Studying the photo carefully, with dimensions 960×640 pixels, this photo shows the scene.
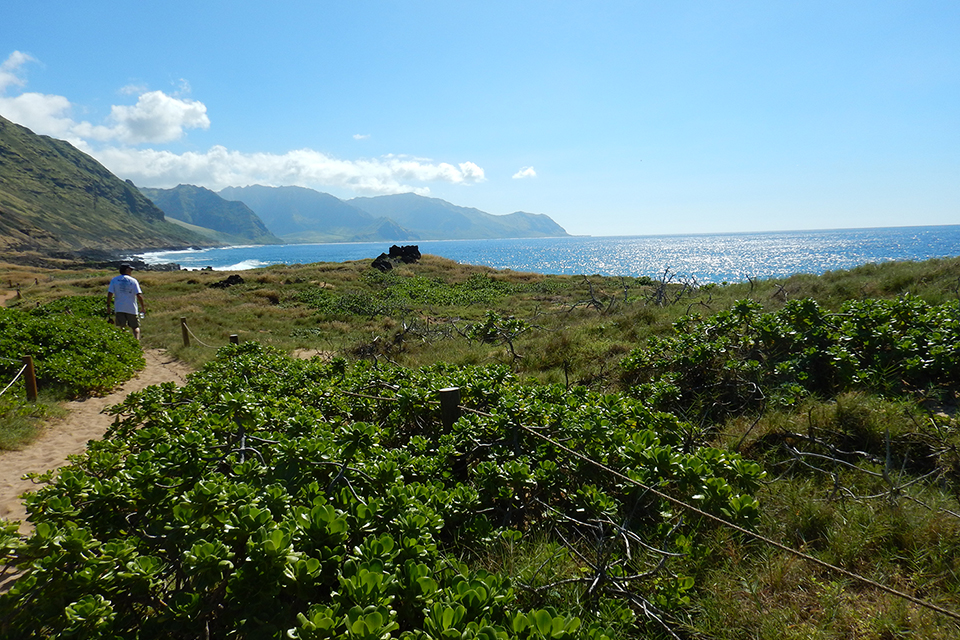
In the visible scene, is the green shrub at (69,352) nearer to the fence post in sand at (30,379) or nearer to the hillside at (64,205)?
the fence post in sand at (30,379)

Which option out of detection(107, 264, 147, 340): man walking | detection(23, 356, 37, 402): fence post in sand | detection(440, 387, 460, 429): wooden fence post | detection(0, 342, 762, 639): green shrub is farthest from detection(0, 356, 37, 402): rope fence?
detection(440, 387, 460, 429): wooden fence post

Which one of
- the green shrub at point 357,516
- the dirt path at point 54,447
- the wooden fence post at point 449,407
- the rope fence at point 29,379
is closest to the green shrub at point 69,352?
the dirt path at point 54,447

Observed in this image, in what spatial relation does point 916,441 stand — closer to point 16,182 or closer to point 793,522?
point 793,522

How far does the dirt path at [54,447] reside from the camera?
459 centimetres

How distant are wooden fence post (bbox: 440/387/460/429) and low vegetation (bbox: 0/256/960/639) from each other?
0.04 m

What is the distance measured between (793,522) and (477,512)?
7.21 ft

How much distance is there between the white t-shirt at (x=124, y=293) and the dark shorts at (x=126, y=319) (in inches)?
4.4

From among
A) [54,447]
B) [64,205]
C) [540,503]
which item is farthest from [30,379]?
[64,205]

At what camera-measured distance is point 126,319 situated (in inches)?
468

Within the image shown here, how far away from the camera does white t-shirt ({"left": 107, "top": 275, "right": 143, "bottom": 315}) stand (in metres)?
11.5

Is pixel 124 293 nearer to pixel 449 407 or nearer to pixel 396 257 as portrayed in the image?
pixel 449 407

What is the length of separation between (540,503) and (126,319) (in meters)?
13.4

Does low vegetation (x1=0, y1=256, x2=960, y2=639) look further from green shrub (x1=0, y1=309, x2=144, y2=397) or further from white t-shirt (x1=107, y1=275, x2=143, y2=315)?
white t-shirt (x1=107, y1=275, x2=143, y2=315)

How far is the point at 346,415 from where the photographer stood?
464 centimetres
